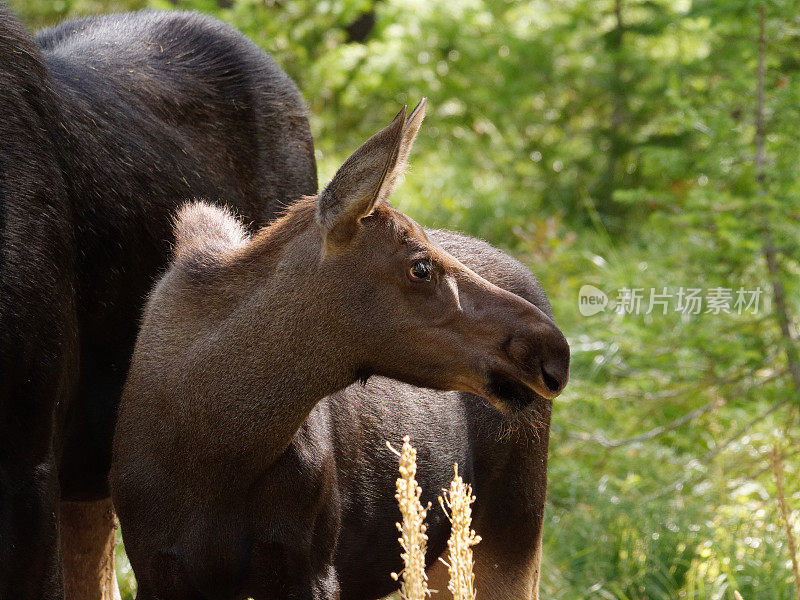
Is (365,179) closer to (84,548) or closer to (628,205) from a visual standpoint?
(84,548)

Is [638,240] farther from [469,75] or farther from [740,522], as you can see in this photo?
[740,522]

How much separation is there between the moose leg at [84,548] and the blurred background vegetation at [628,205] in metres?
1.13

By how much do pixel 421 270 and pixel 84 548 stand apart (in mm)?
2277

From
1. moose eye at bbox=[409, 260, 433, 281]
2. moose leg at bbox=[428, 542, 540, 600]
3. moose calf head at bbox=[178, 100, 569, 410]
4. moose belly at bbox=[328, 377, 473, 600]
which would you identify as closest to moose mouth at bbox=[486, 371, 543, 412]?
moose calf head at bbox=[178, 100, 569, 410]

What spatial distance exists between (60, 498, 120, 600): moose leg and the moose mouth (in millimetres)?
2129

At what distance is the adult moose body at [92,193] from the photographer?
3660mm

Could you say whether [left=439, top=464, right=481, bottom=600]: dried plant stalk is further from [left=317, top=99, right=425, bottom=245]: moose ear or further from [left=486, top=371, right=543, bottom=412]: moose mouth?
[left=317, top=99, right=425, bottom=245]: moose ear

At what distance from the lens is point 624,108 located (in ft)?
38.3

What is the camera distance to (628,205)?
1207 cm

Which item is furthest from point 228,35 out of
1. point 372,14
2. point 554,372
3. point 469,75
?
point 372,14

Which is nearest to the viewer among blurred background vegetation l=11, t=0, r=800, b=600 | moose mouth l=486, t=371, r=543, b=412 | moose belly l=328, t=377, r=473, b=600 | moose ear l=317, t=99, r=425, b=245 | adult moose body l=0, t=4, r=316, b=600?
moose ear l=317, t=99, r=425, b=245

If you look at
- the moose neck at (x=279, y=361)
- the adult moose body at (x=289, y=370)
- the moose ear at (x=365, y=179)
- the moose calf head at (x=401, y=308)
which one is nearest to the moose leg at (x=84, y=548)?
the adult moose body at (x=289, y=370)

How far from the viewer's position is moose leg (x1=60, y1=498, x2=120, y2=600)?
16.0ft

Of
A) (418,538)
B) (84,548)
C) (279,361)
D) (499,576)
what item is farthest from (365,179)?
(84,548)
